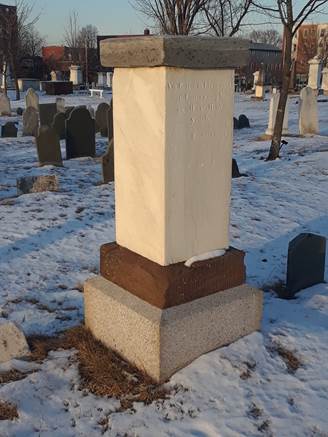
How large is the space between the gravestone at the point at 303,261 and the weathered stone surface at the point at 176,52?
6.35 ft

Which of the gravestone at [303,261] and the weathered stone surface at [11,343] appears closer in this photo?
the weathered stone surface at [11,343]

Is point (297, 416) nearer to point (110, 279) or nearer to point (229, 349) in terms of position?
point (229, 349)

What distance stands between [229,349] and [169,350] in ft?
1.51

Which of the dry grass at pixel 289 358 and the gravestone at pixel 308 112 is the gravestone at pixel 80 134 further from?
the dry grass at pixel 289 358

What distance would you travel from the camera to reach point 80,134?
10695mm

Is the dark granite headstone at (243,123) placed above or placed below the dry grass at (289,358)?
above

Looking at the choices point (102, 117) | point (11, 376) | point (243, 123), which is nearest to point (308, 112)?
point (243, 123)

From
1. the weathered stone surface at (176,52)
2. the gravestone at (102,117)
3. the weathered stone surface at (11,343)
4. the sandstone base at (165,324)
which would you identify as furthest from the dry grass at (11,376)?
the gravestone at (102,117)

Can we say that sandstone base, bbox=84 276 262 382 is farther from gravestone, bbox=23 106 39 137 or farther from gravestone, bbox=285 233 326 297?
gravestone, bbox=23 106 39 137

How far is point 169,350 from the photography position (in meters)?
2.75

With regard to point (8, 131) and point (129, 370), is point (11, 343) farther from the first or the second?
point (8, 131)

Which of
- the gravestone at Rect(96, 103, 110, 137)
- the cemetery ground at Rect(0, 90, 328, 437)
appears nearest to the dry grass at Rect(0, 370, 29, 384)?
the cemetery ground at Rect(0, 90, 328, 437)

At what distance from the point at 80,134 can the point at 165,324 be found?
8.59m

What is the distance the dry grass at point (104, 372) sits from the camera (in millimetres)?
2689
